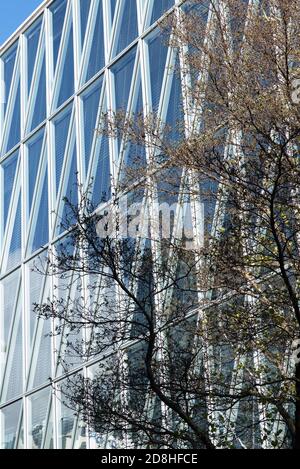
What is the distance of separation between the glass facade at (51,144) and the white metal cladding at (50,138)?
0.10 feet

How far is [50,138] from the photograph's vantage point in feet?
102

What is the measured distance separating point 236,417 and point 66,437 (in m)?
10.2

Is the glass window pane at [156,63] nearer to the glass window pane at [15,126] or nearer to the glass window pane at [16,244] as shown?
the glass window pane at [16,244]

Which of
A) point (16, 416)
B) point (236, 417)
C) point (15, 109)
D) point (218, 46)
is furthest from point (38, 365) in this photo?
point (218, 46)

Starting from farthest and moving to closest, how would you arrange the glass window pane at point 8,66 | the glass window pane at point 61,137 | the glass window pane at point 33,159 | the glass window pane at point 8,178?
the glass window pane at point 8,66 → the glass window pane at point 8,178 → the glass window pane at point 33,159 → the glass window pane at point 61,137

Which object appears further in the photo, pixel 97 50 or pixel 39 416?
pixel 97 50

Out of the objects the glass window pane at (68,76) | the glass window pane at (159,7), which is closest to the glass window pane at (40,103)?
the glass window pane at (68,76)

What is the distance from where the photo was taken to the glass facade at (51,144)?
88.8 ft

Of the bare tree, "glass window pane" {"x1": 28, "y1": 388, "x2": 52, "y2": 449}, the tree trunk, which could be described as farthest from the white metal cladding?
the tree trunk

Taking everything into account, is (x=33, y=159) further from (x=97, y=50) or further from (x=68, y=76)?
(x=97, y=50)

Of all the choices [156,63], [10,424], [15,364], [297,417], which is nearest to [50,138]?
[156,63]

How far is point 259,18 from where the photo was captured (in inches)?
599

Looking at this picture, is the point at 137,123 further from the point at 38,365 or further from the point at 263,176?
the point at 38,365

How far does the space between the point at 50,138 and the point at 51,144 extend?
0.59ft
